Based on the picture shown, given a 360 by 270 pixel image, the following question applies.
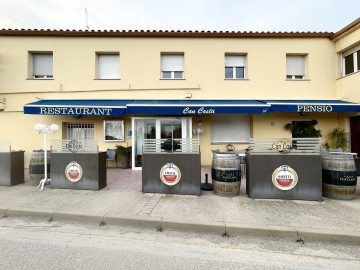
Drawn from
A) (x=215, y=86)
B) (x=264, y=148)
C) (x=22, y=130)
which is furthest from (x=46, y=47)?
(x=264, y=148)

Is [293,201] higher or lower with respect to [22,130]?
lower

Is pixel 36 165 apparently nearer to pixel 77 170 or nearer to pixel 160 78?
pixel 77 170

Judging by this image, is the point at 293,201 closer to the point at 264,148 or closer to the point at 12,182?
the point at 264,148

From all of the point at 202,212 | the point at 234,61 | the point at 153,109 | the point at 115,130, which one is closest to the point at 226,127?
the point at 234,61

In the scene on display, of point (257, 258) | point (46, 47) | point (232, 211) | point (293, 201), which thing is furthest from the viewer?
point (46, 47)

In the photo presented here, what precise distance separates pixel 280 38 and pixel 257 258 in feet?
34.3

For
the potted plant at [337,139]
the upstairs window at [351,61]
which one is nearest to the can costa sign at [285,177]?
the potted plant at [337,139]

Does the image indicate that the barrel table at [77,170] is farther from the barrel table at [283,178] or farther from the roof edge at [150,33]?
the roof edge at [150,33]

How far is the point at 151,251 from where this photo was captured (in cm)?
280

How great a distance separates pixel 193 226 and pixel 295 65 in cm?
1017

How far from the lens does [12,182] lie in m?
5.91

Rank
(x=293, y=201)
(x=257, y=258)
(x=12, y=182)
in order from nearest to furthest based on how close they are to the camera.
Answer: (x=257, y=258) < (x=293, y=201) < (x=12, y=182)

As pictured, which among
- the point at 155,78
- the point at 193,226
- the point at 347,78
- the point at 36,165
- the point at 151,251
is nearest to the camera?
the point at 151,251

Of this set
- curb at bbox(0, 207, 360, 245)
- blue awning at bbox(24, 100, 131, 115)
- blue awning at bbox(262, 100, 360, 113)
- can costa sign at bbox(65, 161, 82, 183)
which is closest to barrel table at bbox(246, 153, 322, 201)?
curb at bbox(0, 207, 360, 245)
